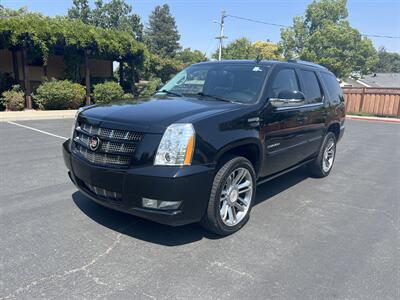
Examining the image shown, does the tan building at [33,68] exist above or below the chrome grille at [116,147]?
above

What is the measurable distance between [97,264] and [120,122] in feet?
4.31

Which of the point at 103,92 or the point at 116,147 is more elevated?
the point at 116,147

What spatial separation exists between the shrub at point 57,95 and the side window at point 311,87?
13.5 meters

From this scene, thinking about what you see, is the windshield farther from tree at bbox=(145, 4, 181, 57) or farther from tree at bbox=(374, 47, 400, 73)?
tree at bbox=(374, 47, 400, 73)

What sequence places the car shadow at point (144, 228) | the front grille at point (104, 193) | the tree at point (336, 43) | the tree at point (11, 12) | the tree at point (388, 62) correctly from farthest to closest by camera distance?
the tree at point (388, 62), the tree at point (11, 12), the tree at point (336, 43), the car shadow at point (144, 228), the front grille at point (104, 193)

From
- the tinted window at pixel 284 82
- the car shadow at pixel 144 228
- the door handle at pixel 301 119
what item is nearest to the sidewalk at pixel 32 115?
the car shadow at pixel 144 228

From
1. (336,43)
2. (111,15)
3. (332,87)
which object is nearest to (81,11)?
(111,15)

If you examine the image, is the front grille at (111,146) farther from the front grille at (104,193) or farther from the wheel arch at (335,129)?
the wheel arch at (335,129)

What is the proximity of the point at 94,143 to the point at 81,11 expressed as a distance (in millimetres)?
68060

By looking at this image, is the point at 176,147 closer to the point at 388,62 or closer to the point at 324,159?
the point at 324,159

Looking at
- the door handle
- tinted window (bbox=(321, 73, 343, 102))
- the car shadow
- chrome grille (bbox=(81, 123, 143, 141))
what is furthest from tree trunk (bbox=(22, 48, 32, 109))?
the door handle

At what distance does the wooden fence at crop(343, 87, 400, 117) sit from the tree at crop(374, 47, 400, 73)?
87.7 meters

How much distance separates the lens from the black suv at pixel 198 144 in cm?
306

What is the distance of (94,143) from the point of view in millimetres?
3363
